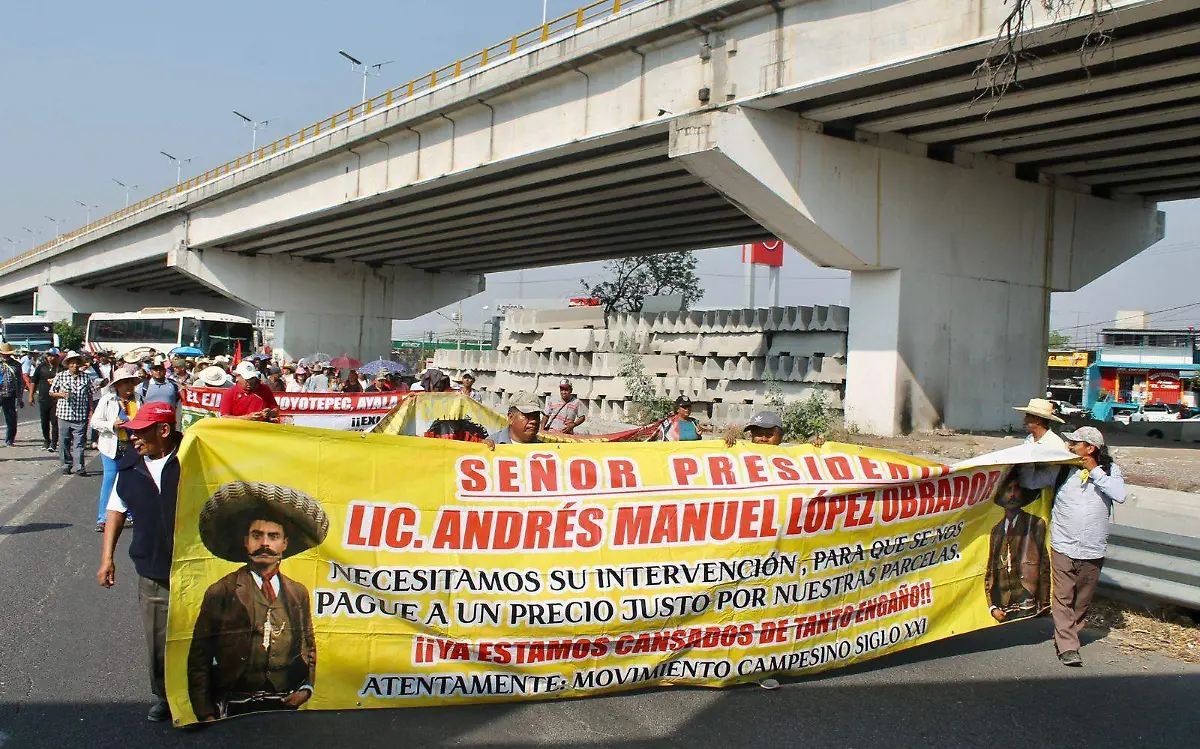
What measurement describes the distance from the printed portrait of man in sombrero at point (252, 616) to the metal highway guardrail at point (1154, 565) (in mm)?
5615

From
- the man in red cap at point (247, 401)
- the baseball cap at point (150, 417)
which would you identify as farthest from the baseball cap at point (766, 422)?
the man in red cap at point (247, 401)

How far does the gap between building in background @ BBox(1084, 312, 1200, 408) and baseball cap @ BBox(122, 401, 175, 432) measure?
38.4 m

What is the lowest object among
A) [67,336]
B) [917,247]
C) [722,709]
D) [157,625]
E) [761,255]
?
[722,709]

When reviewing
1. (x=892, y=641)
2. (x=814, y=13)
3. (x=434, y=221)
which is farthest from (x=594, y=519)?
(x=434, y=221)

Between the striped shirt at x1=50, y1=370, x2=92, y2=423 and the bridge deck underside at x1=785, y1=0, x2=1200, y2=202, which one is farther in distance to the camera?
the striped shirt at x1=50, y1=370, x2=92, y2=423

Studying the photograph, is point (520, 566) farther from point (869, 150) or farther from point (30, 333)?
point (30, 333)

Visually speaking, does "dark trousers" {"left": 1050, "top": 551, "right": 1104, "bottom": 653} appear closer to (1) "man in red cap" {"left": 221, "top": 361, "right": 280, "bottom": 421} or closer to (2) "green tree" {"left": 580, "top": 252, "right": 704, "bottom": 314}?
(1) "man in red cap" {"left": 221, "top": 361, "right": 280, "bottom": 421}

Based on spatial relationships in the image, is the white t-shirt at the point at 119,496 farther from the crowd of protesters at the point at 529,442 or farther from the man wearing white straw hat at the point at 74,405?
the man wearing white straw hat at the point at 74,405

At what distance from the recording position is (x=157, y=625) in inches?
169

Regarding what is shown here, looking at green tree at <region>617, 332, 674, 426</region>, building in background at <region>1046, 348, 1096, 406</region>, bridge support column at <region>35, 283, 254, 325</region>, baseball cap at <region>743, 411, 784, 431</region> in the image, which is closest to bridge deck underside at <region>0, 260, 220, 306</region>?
bridge support column at <region>35, 283, 254, 325</region>

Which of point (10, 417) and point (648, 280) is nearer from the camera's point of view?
point (10, 417)

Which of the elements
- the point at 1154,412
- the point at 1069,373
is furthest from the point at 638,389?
the point at 1069,373

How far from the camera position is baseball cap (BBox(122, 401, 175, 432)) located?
4.33m

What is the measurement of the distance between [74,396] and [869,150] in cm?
1386
